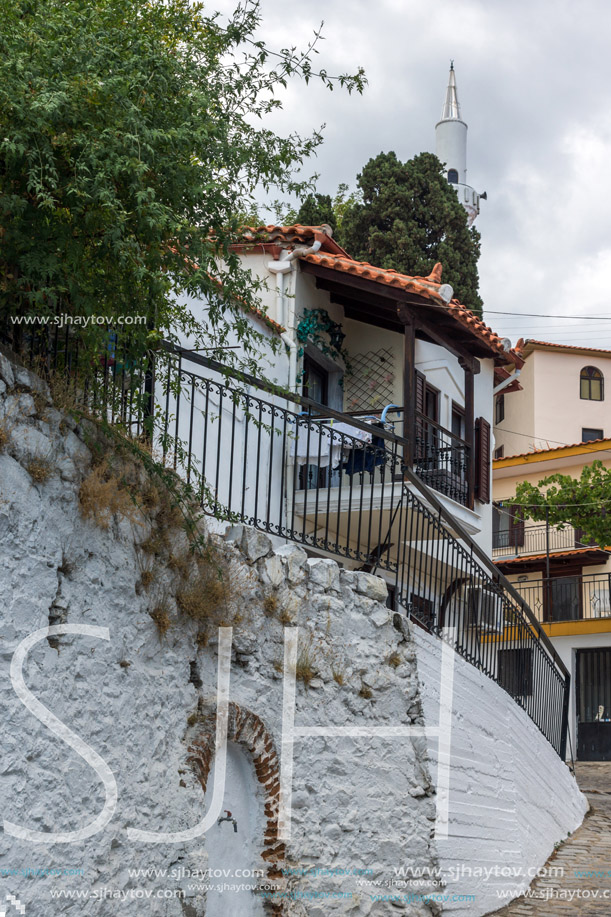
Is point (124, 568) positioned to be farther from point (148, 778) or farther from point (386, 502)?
point (386, 502)

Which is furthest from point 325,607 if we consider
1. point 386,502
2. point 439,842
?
point 386,502

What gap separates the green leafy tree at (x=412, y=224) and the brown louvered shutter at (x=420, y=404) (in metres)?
9.96

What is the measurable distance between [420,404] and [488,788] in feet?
21.6

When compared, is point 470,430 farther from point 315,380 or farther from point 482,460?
point 482,460

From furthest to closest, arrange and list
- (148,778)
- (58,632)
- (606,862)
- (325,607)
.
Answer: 1. (606,862)
2. (325,607)
3. (148,778)
4. (58,632)

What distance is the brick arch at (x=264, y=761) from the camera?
611 centimetres

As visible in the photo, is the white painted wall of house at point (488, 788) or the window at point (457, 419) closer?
the white painted wall of house at point (488, 788)

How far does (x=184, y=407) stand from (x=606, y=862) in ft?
19.4

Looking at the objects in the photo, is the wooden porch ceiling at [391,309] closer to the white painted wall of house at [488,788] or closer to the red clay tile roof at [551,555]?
the white painted wall of house at [488,788]

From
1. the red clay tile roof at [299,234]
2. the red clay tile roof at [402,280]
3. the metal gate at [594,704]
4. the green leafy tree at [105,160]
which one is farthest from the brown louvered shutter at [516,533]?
the green leafy tree at [105,160]

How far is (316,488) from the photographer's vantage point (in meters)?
9.69

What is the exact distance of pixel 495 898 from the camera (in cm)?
812

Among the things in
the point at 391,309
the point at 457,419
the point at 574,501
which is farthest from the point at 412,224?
the point at 391,309

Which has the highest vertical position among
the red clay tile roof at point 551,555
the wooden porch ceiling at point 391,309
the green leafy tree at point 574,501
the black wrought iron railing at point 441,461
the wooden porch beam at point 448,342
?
the wooden porch ceiling at point 391,309
